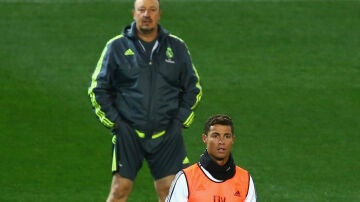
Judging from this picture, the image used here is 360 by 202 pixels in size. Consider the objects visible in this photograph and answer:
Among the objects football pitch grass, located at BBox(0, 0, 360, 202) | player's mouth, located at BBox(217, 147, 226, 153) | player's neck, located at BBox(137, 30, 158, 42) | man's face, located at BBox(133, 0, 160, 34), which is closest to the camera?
player's mouth, located at BBox(217, 147, 226, 153)

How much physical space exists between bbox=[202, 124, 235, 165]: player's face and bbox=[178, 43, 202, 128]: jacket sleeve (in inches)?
57.5

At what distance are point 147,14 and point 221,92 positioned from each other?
→ 4.88 meters

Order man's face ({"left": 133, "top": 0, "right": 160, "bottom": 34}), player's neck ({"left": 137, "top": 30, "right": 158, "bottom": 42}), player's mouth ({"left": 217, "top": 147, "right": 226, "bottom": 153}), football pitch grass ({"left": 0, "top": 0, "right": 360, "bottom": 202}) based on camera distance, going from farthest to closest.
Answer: football pitch grass ({"left": 0, "top": 0, "right": 360, "bottom": 202}) < player's neck ({"left": 137, "top": 30, "right": 158, "bottom": 42}) < man's face ({"left": 133, "top": 0, "right": 160, "bottom": 34}) < player's mouth ({"left": 217, "top": 147, "right": 226, "bottom": 153})

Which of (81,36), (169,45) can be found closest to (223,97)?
(81,36)

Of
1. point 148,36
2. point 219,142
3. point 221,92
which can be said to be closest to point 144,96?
point 148,36

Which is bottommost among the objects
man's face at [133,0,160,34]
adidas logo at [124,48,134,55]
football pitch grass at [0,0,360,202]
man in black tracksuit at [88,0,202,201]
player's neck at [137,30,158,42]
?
football pitch grass at [0,0,360,202]

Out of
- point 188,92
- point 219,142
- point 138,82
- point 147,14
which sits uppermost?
point 147,14

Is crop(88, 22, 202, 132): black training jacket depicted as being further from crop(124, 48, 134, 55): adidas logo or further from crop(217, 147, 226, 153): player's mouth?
crop(217, 147, 226, 153): player's mouth

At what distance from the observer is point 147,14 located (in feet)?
31.0

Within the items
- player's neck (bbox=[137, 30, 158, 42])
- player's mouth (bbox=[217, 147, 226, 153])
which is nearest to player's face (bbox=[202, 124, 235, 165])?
player's mouth (bbox=[217, 147, 226, 153])

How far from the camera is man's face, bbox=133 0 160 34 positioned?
31.0 feet

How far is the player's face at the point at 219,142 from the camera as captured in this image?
808 centimetres

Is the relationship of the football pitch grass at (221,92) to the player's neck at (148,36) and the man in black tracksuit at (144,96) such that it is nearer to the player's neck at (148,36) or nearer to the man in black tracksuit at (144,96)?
the man in black tracksuit at (144,96)

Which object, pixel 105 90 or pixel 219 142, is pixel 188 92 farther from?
pixel 219 142
